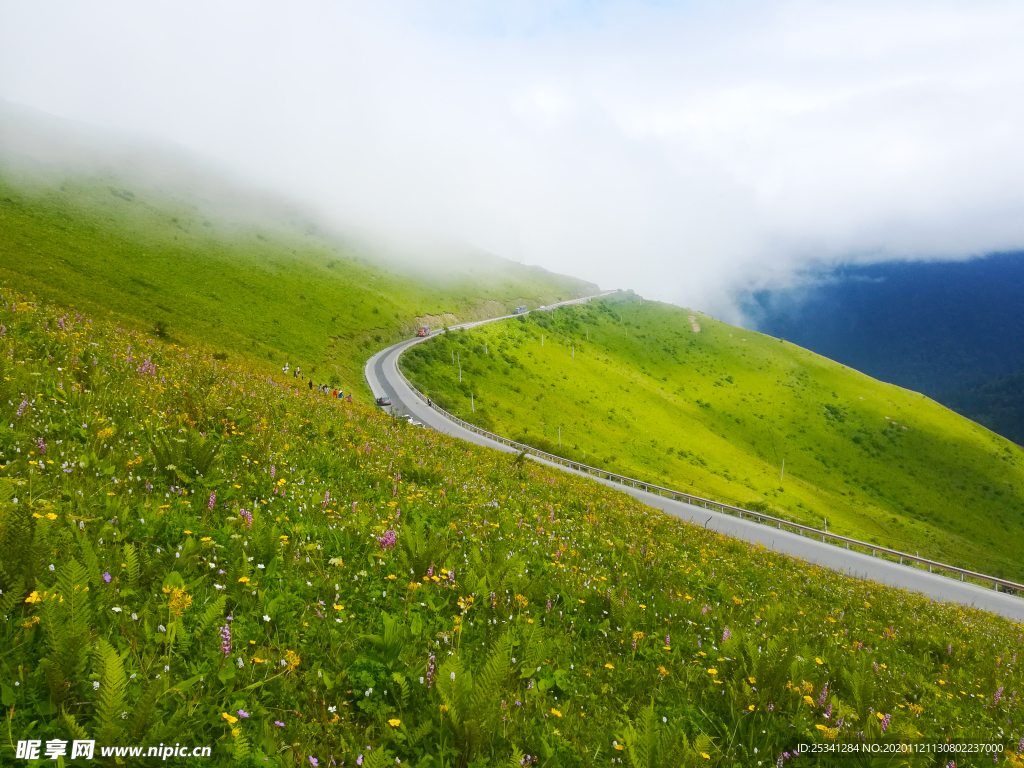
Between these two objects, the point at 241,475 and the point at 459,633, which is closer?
the point at 459,633

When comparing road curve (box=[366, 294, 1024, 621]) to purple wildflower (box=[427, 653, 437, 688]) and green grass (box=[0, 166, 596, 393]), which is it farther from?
purple wildflower (box=[427, 653, 437, 688])

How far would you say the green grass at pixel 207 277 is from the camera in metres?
44.5

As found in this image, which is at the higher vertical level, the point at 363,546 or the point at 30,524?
the point at 30,524

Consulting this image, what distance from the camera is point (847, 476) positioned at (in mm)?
88625

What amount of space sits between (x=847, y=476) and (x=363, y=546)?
105966 millimetres

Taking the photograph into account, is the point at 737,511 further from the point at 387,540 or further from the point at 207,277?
the point at 207,277

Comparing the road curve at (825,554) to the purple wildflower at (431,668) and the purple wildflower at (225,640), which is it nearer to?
the purple wildflower at (431,668)

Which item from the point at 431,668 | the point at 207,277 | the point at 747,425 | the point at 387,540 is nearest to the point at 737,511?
the point at 387,540

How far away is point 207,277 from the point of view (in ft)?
217

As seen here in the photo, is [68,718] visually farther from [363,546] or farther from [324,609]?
[363,546]

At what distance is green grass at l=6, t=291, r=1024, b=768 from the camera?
2.92 m

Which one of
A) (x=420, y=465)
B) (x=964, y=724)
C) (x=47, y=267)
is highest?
(x=964, y=724)

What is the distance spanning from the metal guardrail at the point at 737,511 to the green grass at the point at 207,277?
47.5 feet

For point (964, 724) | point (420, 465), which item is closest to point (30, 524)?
point (420, 465)
